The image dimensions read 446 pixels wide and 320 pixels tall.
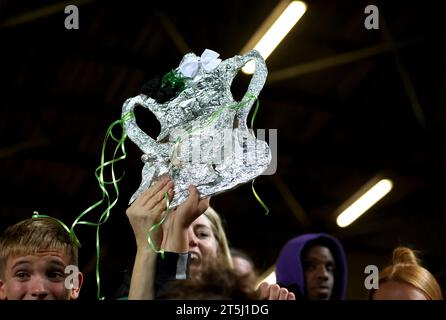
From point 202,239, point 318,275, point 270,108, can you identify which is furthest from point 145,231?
point 270,108

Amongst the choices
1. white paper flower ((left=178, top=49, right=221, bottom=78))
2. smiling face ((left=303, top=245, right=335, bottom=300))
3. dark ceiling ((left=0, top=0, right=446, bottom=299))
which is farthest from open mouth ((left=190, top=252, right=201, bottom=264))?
dark ceiling ((left=0, top=0, right=446, bottom=299))

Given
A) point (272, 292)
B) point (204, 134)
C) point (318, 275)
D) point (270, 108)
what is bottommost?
point (272, 292)

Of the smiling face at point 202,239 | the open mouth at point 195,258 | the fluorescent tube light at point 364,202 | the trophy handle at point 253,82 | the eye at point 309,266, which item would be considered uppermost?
the fluorescent tube light at point 364,202

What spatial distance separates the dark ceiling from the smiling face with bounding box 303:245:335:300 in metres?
1.69

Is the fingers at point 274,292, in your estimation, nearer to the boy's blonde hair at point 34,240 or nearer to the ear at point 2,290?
the boy's blonde hair at point 34,240

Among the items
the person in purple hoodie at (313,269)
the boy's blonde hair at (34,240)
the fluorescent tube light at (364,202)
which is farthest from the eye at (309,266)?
the fluorescent tube light at (364,202)

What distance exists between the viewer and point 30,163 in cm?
684

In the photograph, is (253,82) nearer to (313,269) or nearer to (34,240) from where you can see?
(34,240)

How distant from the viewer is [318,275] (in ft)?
9.73

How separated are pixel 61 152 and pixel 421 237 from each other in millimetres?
2966

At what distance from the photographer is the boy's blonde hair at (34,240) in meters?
2.04

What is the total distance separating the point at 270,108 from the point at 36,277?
15.4ft

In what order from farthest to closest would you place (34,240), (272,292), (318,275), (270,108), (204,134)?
(270,108), (318,275), (34,240), (204,134), (272,292)

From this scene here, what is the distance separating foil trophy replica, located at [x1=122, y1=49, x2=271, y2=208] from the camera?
74.9 inches
